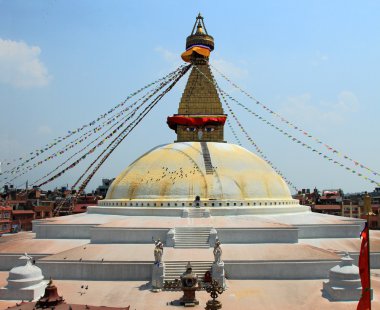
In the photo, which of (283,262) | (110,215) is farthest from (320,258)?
(110,215)

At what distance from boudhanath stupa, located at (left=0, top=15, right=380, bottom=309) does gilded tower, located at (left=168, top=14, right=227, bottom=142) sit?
0.05 m

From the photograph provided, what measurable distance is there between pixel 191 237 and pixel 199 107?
907 centimetres

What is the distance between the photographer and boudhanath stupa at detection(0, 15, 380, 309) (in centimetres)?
1184

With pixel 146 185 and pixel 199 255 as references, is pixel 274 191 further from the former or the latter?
pixel 199 255

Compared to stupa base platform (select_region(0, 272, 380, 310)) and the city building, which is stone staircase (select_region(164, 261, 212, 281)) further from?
the city building

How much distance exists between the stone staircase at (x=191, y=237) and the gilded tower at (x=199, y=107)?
7.74 meters

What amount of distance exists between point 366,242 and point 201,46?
1690 centimetres

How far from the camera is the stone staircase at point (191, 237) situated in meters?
14.3

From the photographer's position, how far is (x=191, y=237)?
14.6 metres

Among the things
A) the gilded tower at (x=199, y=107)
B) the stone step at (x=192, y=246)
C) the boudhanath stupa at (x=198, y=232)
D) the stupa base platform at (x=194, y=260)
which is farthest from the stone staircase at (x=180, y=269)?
the gilded tower at (x=199, y=107)

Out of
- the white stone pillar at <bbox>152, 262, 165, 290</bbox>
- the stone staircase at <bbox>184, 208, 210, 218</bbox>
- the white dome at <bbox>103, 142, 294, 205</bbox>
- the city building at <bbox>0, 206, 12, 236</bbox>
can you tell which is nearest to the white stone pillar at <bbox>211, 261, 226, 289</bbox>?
the white stone pillar at <bbox>152, 262, 165, 290</bbox>

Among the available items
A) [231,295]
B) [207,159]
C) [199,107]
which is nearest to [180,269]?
[231,295]

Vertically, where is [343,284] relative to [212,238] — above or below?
below

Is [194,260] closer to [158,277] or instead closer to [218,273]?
[218,273]
